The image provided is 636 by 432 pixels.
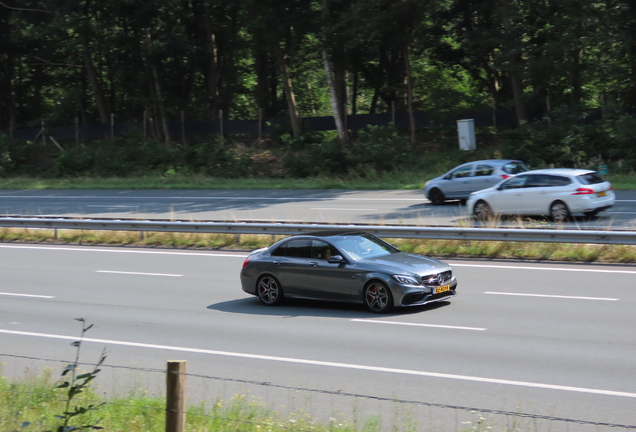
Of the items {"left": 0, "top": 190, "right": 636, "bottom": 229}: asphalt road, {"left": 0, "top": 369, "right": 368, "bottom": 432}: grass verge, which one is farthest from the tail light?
{"left": 0, "top": 369, "right": 368, "bottom": 432}: grass verge

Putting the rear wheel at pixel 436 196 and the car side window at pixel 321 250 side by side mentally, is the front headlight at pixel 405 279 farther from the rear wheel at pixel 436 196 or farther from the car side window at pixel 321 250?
the rear wheel at pixel 436 196

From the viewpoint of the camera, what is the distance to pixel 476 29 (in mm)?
39031

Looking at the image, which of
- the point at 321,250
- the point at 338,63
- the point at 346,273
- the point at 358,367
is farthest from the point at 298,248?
the point at 338,63

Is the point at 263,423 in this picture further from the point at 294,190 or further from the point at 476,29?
the point at 476,29

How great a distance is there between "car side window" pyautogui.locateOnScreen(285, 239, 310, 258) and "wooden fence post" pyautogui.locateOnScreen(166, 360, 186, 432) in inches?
318

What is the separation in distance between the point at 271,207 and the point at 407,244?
34.5 ft

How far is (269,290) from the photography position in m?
13.3

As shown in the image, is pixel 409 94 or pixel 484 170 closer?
→ pixel 484 170

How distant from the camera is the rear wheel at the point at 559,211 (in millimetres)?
20484

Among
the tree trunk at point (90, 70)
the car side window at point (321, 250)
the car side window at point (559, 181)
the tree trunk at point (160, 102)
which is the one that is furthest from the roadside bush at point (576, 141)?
the tree trunk at point (90, 70)

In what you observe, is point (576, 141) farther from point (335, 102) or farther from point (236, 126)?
point (236, 126)

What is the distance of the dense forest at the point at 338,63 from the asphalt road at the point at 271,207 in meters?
8.00

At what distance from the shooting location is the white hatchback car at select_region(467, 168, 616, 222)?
20297 mm

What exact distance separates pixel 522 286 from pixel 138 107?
4652cm
